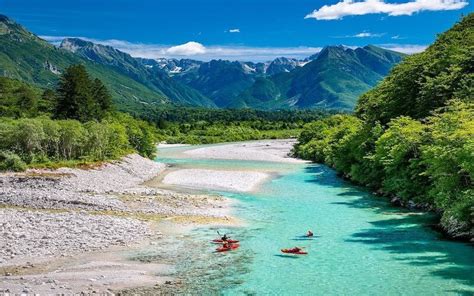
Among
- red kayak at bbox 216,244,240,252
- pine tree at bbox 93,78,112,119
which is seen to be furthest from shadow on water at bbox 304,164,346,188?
pine tree at bbox 93,78,112,119

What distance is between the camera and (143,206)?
51281mm

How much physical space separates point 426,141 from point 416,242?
19048 mm

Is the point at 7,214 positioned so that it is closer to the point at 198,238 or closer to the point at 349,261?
the point at 198,238

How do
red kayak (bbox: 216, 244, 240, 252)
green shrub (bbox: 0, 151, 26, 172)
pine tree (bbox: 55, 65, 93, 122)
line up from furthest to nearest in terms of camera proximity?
pine tree (bbox: 55, 65, 93, 122)
green shrub (bbox: 0, 151, 26, 172)
red kayak (bbox: 216, 244, 240, 252)

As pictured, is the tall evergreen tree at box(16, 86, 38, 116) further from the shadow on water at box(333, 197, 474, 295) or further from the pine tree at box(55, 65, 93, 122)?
the shadow on water at box(333, 197, 474, 295)

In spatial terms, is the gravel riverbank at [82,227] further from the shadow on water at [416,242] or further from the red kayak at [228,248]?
the shadow on water at [416,242]

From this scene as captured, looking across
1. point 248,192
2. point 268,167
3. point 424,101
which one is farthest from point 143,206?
point 268,167

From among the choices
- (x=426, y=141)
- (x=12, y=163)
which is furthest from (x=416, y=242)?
(x=12, y=163)

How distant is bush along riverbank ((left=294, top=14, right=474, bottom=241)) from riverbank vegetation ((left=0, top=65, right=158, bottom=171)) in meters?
42.3

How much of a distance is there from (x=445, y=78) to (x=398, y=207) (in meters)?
24.8

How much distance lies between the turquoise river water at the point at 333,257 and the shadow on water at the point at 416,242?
2.3 inches

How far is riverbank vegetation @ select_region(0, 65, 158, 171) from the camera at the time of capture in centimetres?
7206

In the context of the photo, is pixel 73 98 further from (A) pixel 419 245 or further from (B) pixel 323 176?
(A) pixel 419 245

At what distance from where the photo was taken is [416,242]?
37.3m
